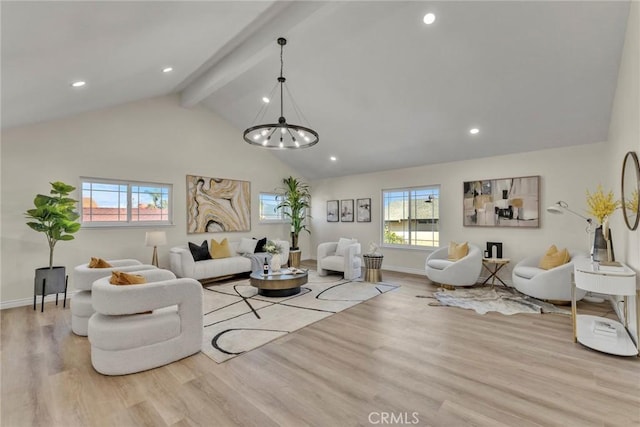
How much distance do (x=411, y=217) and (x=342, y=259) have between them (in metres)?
2.11

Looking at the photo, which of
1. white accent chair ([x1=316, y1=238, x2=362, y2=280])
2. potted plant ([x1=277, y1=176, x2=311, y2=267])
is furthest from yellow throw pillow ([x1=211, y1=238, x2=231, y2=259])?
white accent chair ([x1=316, y1=238, x2=362, y2=280])

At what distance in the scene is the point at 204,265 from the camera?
5613mm

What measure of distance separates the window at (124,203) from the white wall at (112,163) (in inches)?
5.7

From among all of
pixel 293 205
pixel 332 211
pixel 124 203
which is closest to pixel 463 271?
pixel 332 211

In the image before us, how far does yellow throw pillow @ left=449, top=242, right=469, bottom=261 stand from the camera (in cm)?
557

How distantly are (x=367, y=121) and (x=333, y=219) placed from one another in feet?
11.6

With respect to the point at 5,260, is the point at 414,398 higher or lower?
lower

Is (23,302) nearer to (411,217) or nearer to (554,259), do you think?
(411,217)

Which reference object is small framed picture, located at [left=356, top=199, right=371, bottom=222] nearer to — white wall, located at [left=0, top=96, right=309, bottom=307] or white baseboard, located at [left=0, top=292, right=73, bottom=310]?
white wall, located at [left=0, top=96, right=309, bottom=307]

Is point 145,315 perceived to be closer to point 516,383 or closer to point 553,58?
point 516,383

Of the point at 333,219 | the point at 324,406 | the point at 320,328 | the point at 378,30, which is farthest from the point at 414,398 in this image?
the point at 333,219

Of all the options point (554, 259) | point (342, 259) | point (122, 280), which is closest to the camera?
point (122, 280)

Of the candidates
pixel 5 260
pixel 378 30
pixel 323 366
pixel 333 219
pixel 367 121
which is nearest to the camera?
pixel 323 366

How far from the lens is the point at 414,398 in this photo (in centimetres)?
214
